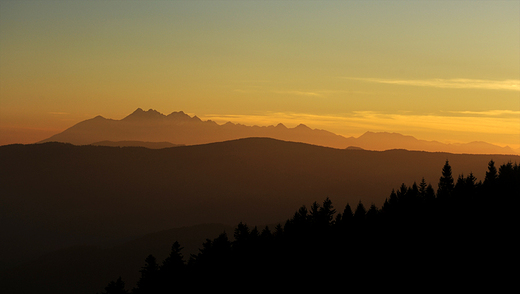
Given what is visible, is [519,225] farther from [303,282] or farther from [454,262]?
[303,282]

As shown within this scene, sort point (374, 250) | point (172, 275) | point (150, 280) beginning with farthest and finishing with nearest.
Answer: point (172, 275)
point (374, 250)
point (150, 280)

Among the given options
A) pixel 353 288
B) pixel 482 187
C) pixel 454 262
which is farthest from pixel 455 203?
pixel 353 288

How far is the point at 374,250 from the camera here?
7656 centimetres

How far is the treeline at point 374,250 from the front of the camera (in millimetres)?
67688

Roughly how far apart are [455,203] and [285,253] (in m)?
30.1

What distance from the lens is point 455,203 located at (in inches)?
3344

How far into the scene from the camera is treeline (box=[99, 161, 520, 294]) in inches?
2665

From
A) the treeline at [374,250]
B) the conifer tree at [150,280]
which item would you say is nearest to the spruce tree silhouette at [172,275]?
the treeline at [374,250]

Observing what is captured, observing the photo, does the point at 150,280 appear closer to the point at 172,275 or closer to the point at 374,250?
the point at 172,275

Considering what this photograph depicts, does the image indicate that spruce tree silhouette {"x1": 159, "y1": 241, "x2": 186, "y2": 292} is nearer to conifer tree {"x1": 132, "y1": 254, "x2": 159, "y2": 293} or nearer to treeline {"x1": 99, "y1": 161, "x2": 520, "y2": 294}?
treeline {"x1": 99, "y1": 161, "x2": 520, "y2": 294}

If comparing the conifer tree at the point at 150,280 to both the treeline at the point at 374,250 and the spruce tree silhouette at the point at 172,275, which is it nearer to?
the treeline at the point at 374,250

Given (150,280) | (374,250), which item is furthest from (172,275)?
(374,250)

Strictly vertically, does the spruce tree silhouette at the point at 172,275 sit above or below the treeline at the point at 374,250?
below

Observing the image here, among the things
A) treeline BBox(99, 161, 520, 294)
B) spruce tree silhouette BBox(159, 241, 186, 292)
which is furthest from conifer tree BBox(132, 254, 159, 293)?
spruce tree silhouette BBox(159, 241, 186, 292)
